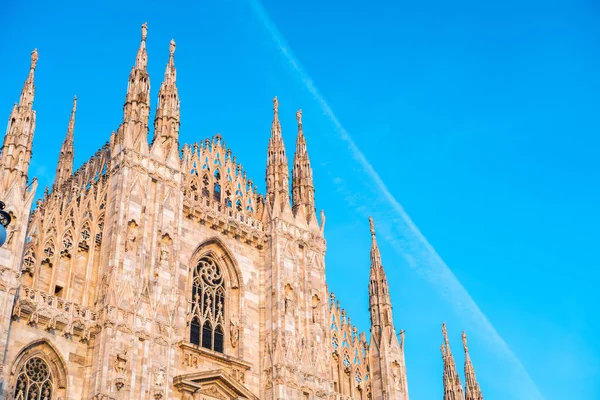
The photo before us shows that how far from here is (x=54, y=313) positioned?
2559 centimetres

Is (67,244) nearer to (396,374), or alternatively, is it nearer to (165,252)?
(165,252)

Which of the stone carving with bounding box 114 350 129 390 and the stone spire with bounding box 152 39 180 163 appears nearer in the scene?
the stone carving with bounding box 114 350 129 390

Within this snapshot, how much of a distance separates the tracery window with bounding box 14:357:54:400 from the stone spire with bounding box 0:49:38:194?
212 inches

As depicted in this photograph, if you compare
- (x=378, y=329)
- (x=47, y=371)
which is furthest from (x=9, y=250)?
(x=378, y=329)

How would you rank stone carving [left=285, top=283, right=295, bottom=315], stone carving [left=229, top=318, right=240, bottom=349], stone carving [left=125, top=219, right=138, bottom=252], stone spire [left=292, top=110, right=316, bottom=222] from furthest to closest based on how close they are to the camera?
stone spire [left=292, top=110, right=316, bottom=222] → stone carving [left=285, top=283, right=295, bottom=315] → stone carving [left=229, top=318, right=240, bottom=349] → stone carving [left=125, top=219, right=138, bottom=252]

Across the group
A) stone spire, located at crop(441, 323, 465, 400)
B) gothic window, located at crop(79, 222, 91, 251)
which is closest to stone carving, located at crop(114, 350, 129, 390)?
gothic window, located at crop(79, 222, 91, 251)

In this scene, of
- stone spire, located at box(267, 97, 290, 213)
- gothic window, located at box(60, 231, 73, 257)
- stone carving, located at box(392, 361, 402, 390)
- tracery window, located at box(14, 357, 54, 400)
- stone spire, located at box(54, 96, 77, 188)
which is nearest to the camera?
tracery window, located at box(14, 357, 54, 400)

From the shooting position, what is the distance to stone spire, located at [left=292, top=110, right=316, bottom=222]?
36125mm

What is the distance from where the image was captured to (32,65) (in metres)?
29.4

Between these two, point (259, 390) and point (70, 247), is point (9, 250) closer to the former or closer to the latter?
point (70, 247)

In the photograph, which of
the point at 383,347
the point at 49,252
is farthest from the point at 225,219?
the point at 383,347

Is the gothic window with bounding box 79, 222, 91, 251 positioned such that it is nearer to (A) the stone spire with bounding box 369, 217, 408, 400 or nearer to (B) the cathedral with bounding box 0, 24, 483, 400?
(B) the cathedral with bounding box 0, 24, 483, 400

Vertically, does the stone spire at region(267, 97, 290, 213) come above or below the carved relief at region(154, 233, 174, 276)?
above

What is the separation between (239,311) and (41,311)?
8688mm
